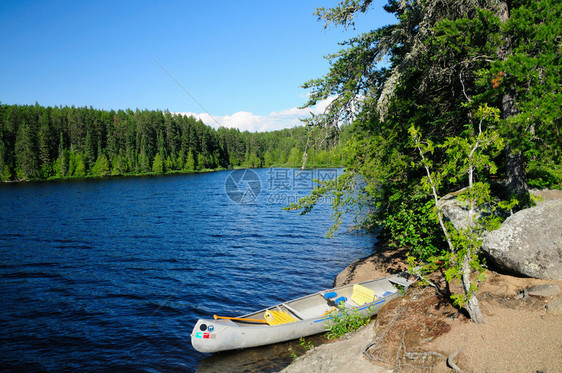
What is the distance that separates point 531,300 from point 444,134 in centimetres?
872

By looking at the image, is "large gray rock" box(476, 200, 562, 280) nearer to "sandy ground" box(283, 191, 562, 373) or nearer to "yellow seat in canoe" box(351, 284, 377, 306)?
"sandy ground" box(283, 191, 562, 373)

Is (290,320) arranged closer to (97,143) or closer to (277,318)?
(277,318)

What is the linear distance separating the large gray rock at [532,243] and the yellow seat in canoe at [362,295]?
5097mm

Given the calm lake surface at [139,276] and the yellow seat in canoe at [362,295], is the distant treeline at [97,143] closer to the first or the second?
the calm lake surface at [139,276]

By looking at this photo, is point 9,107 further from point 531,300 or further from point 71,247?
point 531,300

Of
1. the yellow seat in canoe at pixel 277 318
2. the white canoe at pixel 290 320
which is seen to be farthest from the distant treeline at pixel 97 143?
the yellow seat in canoe at pixel 277 318

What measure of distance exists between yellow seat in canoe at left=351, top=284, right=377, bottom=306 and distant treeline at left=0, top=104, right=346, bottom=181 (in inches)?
2141

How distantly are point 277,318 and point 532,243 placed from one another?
8.95m

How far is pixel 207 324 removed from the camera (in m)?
11.6

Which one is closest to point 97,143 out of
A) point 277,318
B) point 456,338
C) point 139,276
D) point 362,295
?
point 139,276

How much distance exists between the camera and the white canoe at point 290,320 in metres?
11.5

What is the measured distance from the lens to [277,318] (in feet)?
41.5

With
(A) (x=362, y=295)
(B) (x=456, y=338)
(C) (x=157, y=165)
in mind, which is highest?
(C) (x=157, y=165)

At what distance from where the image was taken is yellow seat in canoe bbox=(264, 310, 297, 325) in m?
12.5
